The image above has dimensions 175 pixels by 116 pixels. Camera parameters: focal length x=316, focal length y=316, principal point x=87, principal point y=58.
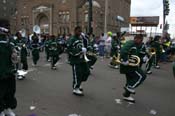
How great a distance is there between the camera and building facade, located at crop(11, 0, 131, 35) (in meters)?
72.0

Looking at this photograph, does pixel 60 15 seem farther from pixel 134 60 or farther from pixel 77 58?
pixel 134 60

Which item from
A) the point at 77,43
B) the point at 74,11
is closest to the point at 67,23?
the point at 74,11

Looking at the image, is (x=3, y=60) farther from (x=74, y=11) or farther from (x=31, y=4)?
(x=31, y=4)

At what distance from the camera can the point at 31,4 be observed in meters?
80.4

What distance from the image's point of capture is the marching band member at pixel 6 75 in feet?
18.3

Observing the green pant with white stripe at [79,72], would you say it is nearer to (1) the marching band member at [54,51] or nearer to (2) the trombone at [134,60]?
(2) the trombone at [134,60]

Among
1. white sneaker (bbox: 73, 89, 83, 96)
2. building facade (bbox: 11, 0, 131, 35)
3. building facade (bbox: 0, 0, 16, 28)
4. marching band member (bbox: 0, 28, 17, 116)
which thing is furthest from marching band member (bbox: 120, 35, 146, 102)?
building facade (bbox: 0, 0, 16, 28)

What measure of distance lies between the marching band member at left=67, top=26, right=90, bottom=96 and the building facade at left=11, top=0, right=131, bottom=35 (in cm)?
5997

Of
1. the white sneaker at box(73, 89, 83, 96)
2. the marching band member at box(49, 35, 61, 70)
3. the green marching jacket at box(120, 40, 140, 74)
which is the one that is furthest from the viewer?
the marching band member at box(49, 35, 61, 70)

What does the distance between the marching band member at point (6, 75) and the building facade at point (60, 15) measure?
62597 millimetres

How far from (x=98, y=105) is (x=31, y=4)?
249ft

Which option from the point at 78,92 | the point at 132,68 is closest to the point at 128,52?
the point at 132,68

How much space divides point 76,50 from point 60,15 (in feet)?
223

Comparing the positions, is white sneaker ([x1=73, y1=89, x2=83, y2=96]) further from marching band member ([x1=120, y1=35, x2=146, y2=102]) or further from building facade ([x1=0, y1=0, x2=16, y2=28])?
building facade ([x1=0, y1=0, x2=16, y2=28])
